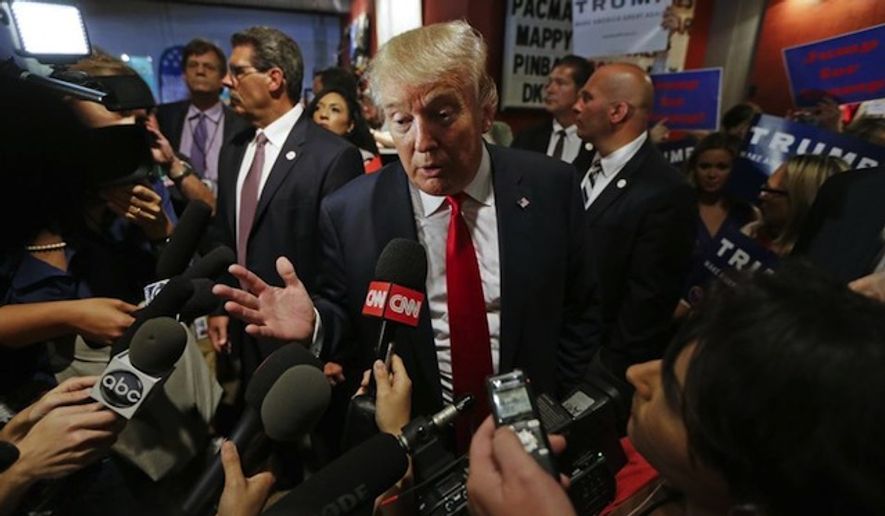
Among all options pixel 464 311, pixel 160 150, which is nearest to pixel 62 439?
pixel 464 311

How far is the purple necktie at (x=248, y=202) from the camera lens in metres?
2.18

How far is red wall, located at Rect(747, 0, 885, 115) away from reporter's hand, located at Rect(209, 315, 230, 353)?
5088 millimetres

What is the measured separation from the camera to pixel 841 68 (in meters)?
2.34

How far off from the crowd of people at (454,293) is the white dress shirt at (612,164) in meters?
0.02

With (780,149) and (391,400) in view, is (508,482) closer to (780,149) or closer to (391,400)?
(391,400)

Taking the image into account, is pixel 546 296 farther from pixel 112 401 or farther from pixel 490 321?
pixel 112 401

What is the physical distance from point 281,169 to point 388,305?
1351 millimetres

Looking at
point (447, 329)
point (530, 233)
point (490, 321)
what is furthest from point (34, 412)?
point (530, 233)

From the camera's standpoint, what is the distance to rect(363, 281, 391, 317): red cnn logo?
39.3 inches

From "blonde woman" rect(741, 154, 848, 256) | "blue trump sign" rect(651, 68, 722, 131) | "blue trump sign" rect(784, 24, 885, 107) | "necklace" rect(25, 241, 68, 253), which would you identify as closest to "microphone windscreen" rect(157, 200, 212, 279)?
"necklace" rect(25, 241, 68, 253)

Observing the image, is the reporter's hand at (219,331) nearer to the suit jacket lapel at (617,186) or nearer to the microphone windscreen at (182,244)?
the microphone windscreen at (182,244)

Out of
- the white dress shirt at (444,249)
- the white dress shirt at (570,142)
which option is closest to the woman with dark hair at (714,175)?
the white dress shirt at (570,142)

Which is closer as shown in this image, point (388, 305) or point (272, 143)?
point (388, 305)

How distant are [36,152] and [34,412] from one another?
1.91 ft
